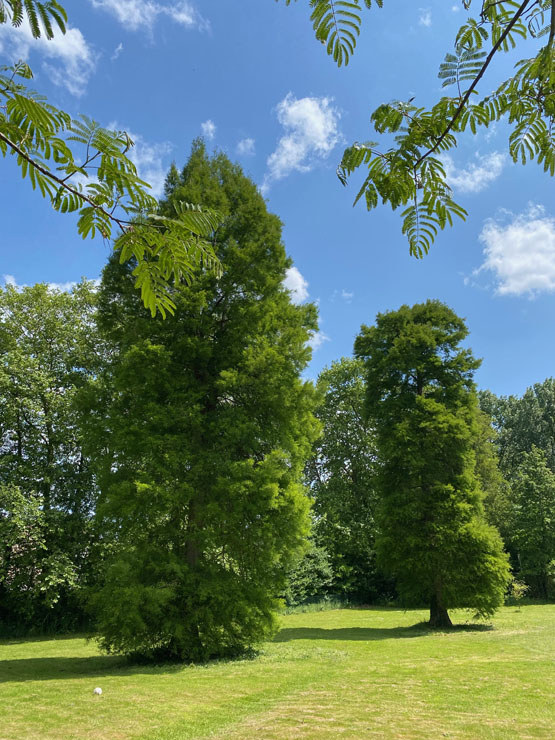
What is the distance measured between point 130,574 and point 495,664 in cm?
678

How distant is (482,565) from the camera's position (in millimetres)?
15031

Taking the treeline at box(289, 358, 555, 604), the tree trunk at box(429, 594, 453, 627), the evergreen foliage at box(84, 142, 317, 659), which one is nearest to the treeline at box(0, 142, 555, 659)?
the evergreen foliage at box(84, 142, 317, 659)

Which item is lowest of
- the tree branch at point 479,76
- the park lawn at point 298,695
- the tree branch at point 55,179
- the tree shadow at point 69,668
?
the tree shadow at point 69,668

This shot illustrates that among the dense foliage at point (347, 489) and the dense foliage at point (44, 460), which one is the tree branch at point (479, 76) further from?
the dense foliage at point (347, 489)

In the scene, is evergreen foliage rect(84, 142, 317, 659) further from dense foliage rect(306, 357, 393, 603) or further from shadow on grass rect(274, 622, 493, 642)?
dense foliage rect(306, 357, 393, 603)

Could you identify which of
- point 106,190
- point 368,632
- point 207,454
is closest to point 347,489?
point 368,632

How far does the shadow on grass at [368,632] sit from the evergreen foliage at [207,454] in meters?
4.59

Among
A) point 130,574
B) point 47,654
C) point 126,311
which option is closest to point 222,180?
point 126,311

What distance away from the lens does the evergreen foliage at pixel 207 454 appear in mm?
9203

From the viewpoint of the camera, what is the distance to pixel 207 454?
990 cm

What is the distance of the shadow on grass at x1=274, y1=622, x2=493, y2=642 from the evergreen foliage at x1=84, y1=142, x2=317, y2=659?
4.59 m

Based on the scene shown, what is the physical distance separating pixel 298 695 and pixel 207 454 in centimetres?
465

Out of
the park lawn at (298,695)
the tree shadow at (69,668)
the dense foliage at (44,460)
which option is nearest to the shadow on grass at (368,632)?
the park lawn at (298,695)

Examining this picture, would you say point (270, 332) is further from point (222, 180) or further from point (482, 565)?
point (482, 565)
